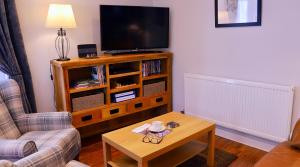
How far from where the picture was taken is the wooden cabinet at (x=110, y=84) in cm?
251

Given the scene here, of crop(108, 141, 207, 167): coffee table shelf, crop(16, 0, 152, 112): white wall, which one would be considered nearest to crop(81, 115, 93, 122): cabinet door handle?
crop(16, 0, 152, 112): white wall

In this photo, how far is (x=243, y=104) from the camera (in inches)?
99.0

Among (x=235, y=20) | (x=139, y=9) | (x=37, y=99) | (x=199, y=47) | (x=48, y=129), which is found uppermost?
(x=139, y=9)

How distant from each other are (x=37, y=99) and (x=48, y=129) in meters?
0.66

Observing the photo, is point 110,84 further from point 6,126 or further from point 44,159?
point 44,159

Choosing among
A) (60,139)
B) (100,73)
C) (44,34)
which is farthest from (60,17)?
(60,139)

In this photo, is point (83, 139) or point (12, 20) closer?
point (12, 20)

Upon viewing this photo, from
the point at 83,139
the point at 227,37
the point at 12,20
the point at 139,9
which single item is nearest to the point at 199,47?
the point at 227,37

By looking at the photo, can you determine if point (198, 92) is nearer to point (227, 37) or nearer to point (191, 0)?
point (227, 37)

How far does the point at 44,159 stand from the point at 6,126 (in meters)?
0.84

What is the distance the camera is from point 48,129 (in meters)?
2.14

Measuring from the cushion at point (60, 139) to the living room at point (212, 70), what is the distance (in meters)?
0.05

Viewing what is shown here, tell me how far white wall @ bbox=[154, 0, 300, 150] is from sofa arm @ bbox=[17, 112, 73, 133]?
64.4 inches

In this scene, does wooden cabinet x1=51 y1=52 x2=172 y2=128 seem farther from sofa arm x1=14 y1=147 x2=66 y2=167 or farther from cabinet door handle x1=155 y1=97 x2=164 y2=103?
sofa arm x1=14 y1=147 x2=66 y2=167
